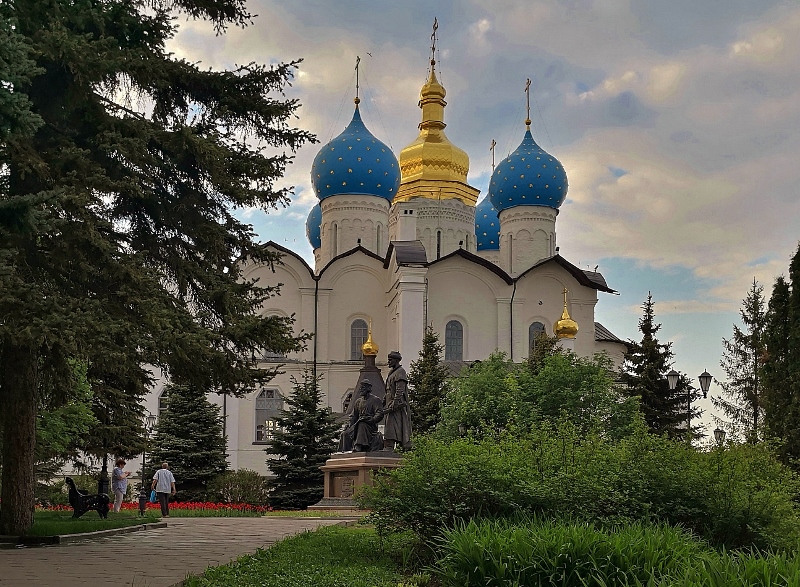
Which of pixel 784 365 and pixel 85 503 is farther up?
pixel 784 365

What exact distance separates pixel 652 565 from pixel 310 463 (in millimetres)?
22001

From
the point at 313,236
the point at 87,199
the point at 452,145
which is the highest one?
the point at 452,145

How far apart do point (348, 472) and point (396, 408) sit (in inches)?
89.9

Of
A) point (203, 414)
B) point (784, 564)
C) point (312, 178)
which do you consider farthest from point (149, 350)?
point (312, 178)

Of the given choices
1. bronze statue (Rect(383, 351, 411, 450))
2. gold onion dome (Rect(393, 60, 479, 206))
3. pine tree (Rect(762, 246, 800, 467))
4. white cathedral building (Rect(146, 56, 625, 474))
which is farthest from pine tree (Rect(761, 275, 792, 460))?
gold onion dome (Rect(393, 60, 479, 206))

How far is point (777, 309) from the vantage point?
71.7ft

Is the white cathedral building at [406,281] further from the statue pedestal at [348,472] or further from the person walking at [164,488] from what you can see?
the person walking at [164,488]

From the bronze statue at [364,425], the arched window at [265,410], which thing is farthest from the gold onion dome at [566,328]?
the bronze statue at [364,425]

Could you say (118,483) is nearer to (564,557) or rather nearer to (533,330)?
(564,557)

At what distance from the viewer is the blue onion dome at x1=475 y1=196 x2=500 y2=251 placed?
49688 mm

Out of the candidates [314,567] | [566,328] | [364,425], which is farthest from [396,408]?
[566,328]

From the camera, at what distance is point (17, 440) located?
11.0 meters

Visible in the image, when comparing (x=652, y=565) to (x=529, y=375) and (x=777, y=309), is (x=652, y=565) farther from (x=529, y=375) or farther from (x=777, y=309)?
(x=529, y=375)

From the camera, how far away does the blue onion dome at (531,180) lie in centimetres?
4328
